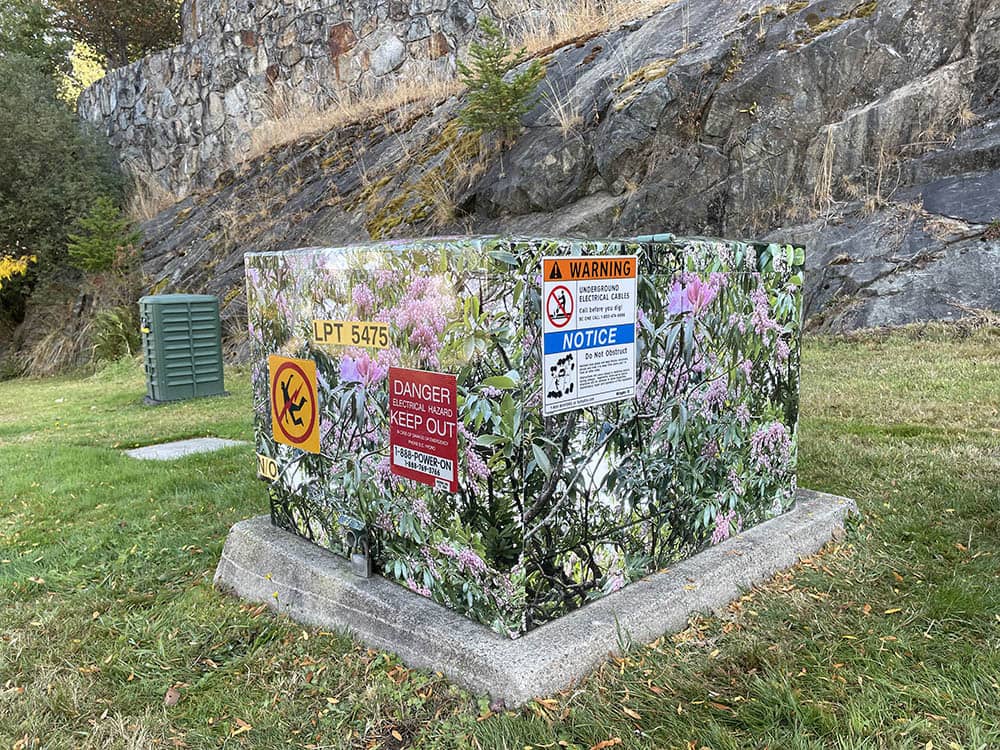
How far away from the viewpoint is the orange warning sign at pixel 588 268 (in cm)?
238

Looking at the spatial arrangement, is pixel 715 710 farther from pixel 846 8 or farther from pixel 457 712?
pixel 846 8

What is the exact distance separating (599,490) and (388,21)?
16278 millimetres

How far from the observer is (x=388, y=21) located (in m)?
16.4

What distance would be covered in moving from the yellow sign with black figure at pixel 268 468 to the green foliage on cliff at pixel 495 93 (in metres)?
7.96

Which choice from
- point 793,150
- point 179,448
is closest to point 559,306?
point 179,448

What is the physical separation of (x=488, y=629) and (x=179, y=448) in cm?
484

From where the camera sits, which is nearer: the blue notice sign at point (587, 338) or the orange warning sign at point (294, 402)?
the blue notice sign at point (587, 338)

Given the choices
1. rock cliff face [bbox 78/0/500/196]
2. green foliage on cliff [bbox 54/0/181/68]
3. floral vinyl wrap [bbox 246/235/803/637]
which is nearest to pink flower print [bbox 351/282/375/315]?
floral vinyl wrap [bbox 246/235/803/637]

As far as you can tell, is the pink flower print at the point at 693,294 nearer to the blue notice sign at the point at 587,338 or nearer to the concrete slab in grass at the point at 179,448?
the blue notice sign at the point at 587,338

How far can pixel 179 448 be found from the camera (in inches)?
255

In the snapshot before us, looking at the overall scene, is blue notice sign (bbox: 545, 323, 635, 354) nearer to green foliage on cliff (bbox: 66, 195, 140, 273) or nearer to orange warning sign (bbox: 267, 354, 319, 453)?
orange warning sign (bbox: 267, 354, 319, 453)

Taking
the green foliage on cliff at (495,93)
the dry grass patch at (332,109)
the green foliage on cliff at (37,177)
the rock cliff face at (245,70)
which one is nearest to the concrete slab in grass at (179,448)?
the green foliage on cliff at (495,93)

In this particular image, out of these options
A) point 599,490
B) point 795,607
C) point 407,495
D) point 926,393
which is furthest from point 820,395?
point 407,495

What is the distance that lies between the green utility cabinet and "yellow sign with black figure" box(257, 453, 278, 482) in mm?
6508
